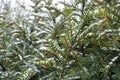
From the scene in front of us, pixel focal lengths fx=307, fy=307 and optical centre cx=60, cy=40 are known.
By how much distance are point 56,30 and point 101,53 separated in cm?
71

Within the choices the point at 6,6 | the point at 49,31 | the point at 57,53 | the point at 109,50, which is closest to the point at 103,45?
the point at 109,50

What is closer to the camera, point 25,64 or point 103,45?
point 103,45

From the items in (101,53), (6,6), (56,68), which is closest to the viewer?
(56,68)

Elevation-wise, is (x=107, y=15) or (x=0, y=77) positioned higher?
(x=107, y=15)

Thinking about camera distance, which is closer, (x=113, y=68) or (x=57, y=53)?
(x=57, y=53)

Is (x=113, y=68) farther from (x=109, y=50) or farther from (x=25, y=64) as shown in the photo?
(x=25, y=64)

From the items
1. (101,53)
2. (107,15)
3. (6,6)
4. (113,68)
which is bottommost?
(113,68)

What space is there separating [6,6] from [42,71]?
1.91 m

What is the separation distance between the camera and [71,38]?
2887 millimetres

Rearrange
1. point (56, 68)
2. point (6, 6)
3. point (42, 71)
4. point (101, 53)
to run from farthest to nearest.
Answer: point (6, 6), point (42, 71), point (101, 53), point (56, 68)

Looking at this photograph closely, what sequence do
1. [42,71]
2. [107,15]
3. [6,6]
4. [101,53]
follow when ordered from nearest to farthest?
1. [107,15]
2. [101,53]
3. [42,71]
4. [6,6]

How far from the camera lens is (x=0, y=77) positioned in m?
3.40

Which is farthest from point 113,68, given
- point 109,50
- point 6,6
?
point 6,6

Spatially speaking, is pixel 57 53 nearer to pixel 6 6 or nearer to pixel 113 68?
pixel 113 68
